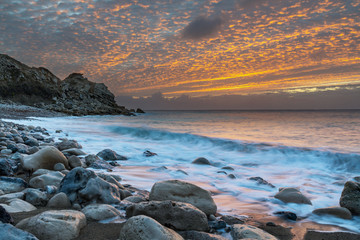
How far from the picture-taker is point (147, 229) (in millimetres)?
1838

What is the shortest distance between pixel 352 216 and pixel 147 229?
2937mm

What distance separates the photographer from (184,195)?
295 cm

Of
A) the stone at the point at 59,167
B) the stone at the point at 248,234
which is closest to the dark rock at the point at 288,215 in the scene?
the stone at the point at 248,234

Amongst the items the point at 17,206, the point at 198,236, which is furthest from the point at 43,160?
the point at 198,236

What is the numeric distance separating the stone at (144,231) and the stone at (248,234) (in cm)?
70

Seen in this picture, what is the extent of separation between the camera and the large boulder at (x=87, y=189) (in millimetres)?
2793

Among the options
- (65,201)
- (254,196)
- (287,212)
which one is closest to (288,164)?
(254,196)

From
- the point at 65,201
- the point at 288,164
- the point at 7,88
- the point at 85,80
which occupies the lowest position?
the point at 288,164

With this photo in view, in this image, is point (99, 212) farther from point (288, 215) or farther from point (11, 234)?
point (288, 215)

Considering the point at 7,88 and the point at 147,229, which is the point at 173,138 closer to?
the point at 147,229

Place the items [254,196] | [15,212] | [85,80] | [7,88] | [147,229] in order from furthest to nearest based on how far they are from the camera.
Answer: [85,80]
[7,88]
[254,196]
[15,212]
[147,229]

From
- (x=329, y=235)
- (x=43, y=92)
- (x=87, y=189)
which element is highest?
(x=43, y=92)

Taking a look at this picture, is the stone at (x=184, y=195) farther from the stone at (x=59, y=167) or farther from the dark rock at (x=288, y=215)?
the stone at (x=59, y=167)

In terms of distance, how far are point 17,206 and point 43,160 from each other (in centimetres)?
184
